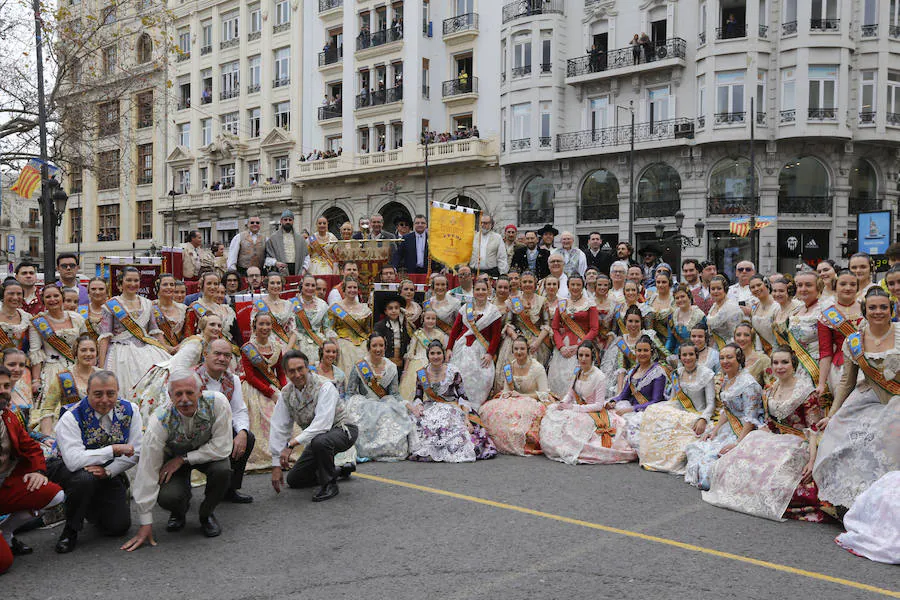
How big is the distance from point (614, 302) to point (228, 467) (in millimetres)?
5536

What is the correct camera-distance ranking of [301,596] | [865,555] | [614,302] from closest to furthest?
[301,596], [865,555], [614,302]

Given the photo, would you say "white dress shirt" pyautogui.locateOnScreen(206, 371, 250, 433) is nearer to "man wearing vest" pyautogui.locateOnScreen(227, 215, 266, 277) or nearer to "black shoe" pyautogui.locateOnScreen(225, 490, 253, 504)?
"black shoe" pyautogui.locateOnScreen(225, 490, 253, 504)

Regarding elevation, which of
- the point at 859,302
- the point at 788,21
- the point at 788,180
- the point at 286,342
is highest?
the point at 788,21

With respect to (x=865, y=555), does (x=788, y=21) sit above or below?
above

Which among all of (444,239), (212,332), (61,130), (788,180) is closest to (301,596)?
(212,332)

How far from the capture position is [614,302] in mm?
9672

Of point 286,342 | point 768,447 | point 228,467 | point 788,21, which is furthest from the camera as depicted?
point 788,21

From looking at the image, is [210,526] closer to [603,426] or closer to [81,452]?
[81,452]

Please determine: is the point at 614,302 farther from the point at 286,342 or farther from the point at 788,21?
the point at 788,21

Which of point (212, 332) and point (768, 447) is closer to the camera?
point (768, 447)

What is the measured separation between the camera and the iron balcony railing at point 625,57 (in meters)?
27.2

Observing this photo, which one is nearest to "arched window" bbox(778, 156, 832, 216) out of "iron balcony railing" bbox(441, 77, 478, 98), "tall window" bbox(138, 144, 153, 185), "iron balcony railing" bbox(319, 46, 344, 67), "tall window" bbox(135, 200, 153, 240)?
"iron balcony railing" bbox(441, 77, 478, 98)

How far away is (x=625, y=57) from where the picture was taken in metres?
28.3

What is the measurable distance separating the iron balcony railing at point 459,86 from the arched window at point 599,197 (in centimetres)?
631
